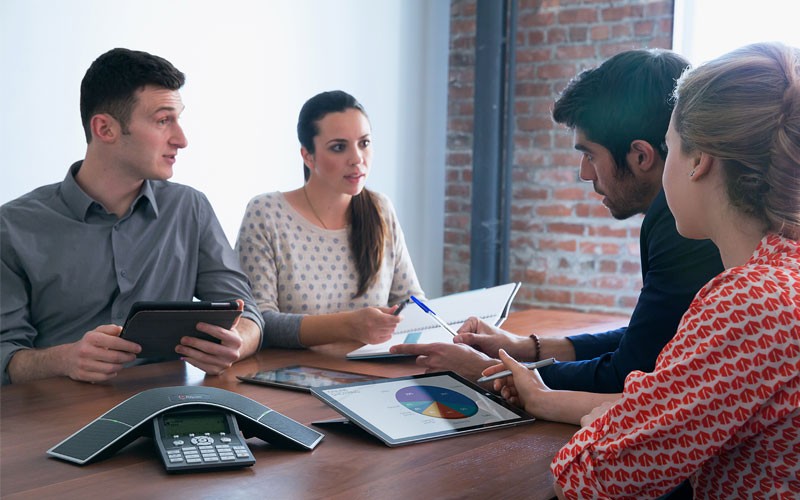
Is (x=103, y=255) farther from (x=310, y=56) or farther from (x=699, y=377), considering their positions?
(x=310, y=56)

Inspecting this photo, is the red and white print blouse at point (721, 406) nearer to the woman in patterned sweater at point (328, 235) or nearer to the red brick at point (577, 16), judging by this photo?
the woman in patterned sweater at point (328, 235)

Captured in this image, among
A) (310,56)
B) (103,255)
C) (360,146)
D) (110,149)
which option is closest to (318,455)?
(103,255)

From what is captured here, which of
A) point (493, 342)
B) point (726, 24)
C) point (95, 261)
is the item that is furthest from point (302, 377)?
point (726, 24)

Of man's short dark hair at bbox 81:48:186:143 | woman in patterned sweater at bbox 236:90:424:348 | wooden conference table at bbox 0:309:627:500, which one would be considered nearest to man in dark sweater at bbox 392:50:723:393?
wooden conference table at bbox 0:309:627:500

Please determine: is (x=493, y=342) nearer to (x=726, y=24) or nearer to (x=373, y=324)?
(x=373, y=324)

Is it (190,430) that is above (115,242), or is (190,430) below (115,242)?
below

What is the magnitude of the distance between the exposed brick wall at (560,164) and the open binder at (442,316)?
71.2 inches

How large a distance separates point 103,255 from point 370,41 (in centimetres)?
225

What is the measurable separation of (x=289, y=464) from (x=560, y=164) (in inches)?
119

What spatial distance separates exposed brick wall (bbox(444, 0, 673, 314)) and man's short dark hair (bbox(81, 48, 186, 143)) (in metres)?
2.22

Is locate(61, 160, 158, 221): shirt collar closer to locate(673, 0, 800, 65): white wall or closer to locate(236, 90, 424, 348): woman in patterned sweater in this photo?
locate(236, 90, 424, 348): woman in patterned sweater

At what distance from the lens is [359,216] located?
2.58 m

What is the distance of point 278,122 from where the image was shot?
11.4ft

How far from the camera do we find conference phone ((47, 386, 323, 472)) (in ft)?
3.71
